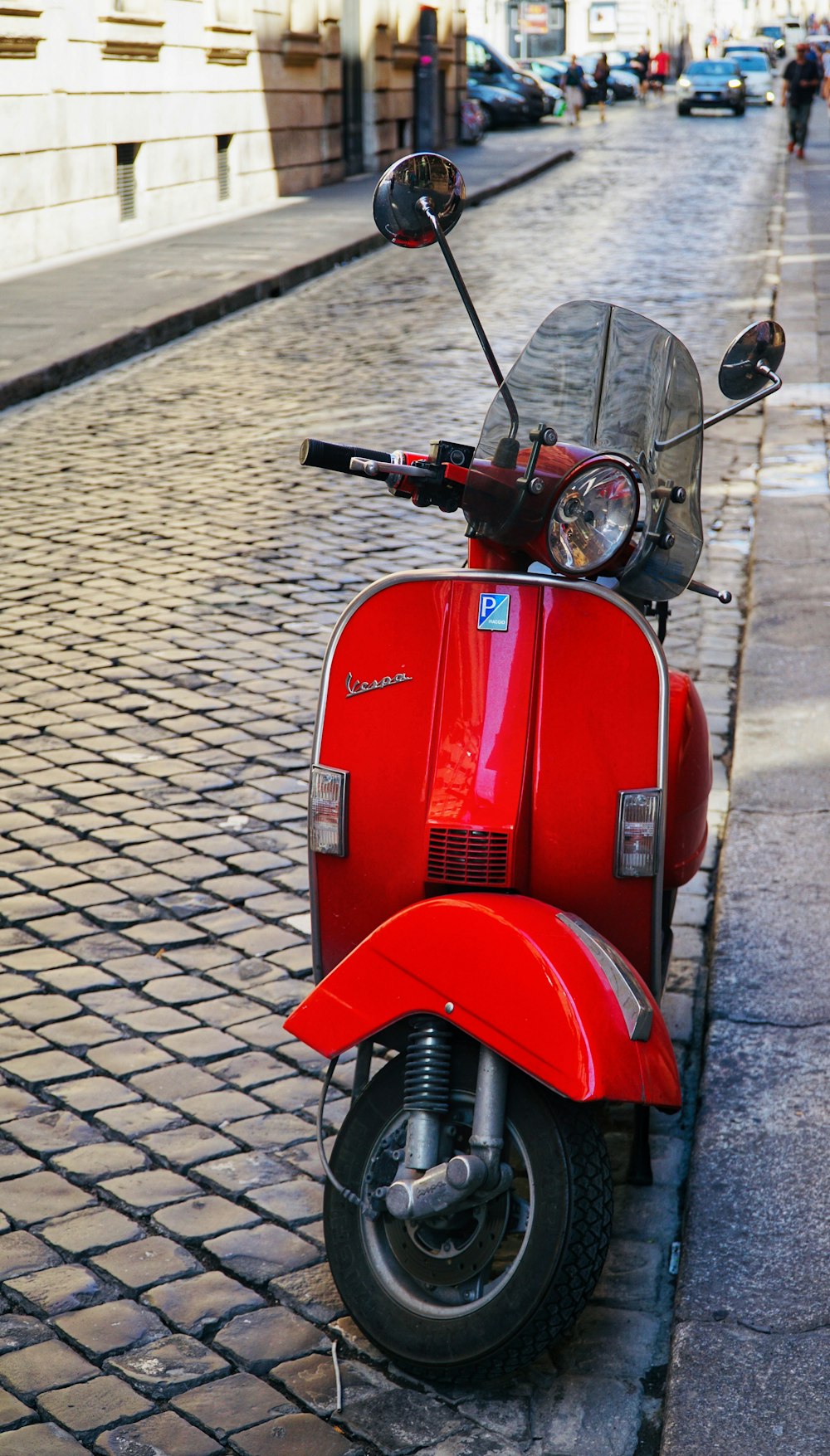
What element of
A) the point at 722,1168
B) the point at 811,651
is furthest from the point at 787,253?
the point at 722,1168

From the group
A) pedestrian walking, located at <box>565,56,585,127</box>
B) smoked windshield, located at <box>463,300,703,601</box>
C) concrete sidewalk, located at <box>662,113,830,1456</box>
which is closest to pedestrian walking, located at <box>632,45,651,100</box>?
pedestrian walking, located at <box>565,56,585,127</box>

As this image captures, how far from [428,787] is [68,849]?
1817 mm

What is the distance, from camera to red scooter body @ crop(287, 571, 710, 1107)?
249cm

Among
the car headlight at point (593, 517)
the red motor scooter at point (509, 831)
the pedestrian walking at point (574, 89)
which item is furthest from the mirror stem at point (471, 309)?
the pedestrian walking at point (574, 89)

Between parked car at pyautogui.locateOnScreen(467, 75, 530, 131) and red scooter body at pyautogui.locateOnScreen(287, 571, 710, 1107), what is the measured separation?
115ft

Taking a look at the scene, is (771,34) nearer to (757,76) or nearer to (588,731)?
(757,76)

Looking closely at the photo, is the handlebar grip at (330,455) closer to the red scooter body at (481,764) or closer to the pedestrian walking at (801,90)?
the red scooter body at (481,764)

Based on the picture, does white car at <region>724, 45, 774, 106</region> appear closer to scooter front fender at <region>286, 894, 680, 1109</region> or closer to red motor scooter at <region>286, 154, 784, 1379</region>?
red motor scooter at <region>286, 154, 784, 1379</region>

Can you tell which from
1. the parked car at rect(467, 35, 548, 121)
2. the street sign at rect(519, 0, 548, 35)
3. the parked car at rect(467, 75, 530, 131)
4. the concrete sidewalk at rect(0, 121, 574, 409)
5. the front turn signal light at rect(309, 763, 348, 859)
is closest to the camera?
the front turn signal light at rect(309, 763, 348, 859)

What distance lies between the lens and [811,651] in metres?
5.36

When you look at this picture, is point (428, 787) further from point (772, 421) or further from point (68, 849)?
point (772, 421)

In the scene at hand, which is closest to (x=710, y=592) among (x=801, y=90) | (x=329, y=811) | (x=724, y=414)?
(x=724, y=414)

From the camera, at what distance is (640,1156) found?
2.85 m

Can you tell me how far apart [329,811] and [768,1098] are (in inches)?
39.0
